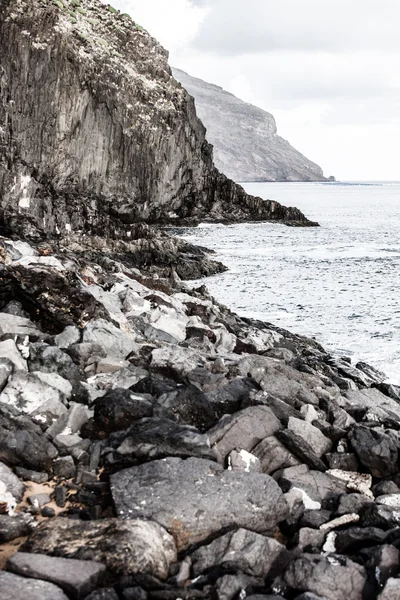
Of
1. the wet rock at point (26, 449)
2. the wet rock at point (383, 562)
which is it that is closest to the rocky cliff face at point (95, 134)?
the wet rock at point (26, 449)

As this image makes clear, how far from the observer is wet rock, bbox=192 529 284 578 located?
4.06 meters

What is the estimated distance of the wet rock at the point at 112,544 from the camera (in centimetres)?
389

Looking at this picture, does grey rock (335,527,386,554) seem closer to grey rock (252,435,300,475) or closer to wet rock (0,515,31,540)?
grey rock (252,435,300,475)

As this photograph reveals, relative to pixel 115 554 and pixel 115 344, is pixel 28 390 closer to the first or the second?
pixel 115 344

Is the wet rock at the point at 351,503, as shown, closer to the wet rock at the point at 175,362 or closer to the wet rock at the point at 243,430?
the wet rock at the point at 243,430

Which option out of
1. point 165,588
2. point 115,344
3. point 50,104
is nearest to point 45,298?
point 115,344

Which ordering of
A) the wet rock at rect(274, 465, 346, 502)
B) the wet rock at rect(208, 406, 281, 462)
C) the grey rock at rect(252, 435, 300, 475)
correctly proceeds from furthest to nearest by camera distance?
the wet rock at rect(208, 406, 281, 462)
the grey rock at rect(252, 435, 300, 475)
the wet rock at rect(274, 465, 346, 502)

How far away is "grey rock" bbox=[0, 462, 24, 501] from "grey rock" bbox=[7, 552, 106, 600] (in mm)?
1130

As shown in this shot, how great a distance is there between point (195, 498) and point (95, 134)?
5488 centimetres

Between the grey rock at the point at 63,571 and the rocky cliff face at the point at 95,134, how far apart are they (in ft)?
114

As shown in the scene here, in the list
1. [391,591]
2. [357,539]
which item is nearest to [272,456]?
[357,539]

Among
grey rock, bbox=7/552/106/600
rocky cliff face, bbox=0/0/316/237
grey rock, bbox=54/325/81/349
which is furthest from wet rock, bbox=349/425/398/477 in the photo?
rocky cliff face, bbox=0/0/316/237

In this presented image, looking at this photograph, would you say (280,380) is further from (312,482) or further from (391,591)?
(391,591)

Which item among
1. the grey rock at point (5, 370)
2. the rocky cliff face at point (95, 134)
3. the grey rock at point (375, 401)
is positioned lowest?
the grey rock at point (375, 401)
